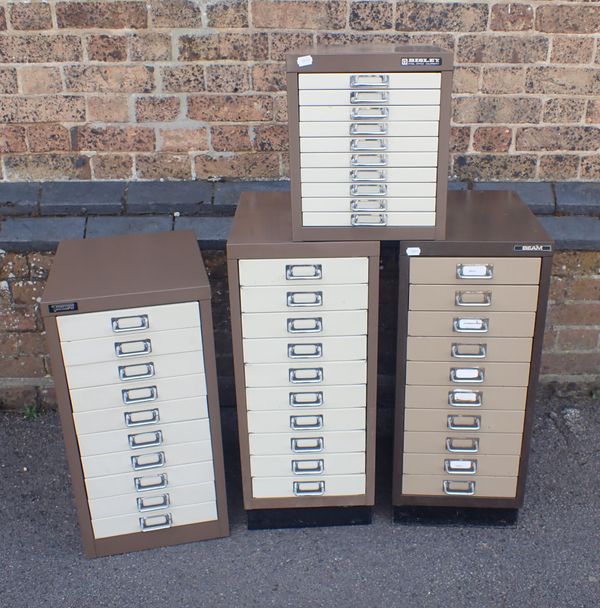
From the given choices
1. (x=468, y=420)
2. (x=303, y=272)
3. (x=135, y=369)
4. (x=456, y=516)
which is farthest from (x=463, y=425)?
(x=135, y=369)

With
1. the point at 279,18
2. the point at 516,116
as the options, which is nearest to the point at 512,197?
the point at 516,116

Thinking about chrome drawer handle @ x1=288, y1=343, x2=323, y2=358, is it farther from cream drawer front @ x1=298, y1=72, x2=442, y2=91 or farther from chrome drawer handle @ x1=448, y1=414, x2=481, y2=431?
cream drawer front @ x1=298, y1=72, x2=442, y2=91

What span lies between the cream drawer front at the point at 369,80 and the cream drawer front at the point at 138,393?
1.06 meters

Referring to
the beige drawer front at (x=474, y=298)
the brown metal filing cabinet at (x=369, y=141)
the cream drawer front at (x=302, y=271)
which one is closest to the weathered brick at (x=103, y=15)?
the brown metal filing cabinet at (x=369, y=141)

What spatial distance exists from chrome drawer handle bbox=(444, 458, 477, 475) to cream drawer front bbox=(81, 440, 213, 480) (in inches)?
34.6

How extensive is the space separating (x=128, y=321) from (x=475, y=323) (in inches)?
46.4

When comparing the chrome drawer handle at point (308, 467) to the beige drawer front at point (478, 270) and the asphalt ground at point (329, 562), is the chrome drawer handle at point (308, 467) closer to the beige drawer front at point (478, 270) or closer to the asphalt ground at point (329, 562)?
the asphalt ground at point (329, 562)

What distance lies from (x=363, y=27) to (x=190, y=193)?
1014mm

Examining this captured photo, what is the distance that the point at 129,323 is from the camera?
8.91 ft

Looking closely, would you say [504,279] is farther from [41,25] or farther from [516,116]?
[41,25]

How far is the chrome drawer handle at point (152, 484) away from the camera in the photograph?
2949 millimetres

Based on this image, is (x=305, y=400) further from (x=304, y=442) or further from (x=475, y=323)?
(x=475, y=323)

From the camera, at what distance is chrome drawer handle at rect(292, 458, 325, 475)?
3002mm

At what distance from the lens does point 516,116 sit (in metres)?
3.55
